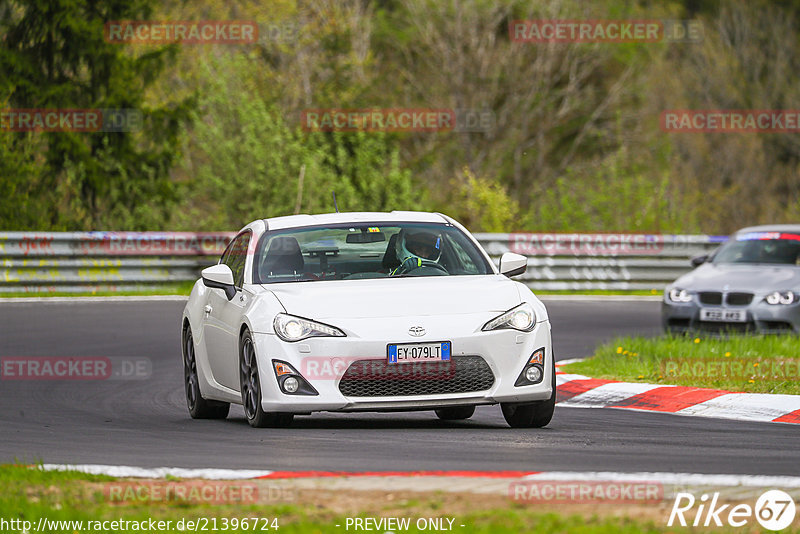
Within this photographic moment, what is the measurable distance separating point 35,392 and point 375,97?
28181 millimetres

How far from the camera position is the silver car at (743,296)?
696 inches

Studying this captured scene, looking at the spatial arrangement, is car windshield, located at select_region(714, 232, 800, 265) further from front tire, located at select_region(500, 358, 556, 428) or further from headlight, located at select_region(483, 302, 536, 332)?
headlight, located at select_region(483, 302, 536, 332)

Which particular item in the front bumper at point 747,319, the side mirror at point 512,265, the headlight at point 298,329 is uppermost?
the side mirror at point 512,265

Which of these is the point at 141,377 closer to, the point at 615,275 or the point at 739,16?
the point at 615,275

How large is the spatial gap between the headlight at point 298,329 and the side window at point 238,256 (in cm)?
120

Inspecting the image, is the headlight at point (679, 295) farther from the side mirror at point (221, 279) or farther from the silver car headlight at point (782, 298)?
the side mirror at point (221, 279)

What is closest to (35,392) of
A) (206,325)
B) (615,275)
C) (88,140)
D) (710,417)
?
(206,325)

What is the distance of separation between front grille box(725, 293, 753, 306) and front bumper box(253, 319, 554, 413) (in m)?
7.87

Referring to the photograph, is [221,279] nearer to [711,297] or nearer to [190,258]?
[711,297]

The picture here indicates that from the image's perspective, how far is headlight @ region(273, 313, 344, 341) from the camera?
10.3 m

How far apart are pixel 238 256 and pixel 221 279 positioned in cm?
92

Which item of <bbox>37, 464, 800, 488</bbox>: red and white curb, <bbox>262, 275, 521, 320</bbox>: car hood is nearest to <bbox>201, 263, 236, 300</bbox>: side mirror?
<bbox>262, 275, 521, 320</bbox>: car hood

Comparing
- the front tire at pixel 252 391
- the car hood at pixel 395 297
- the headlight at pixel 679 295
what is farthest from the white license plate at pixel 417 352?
the headlight at pixel 679 295

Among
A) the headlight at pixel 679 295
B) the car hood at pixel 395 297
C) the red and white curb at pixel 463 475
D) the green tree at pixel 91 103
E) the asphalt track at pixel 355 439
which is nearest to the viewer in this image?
the red and white curb at pixel 463 475
